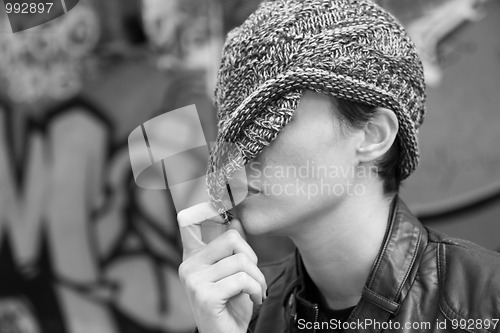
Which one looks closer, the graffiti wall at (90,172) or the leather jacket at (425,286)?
the leather jacket at (425,286)

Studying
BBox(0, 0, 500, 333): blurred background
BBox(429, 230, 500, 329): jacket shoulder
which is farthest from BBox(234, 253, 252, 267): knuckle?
BBox(0, 0, 500, 333): blurred background

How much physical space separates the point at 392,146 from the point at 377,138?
0.42ft

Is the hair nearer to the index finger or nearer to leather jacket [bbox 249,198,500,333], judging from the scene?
leather jacket [bbox 249,198,500,333]

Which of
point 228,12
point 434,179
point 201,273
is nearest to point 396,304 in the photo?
point 201,273

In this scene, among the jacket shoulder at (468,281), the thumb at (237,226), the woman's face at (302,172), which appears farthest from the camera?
the thumb at (237,226)

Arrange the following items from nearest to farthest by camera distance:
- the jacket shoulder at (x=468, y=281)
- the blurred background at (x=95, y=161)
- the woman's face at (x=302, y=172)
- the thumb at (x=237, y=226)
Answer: the jacket shoulder at (x=468, y=281) → the woman's face at (x=302, y=172) → the thumb at (x=237, y=226) → the blurred background at (x=95, y=161)

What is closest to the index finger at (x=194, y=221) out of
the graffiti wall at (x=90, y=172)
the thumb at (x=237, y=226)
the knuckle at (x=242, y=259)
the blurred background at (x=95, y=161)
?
the thumb at (x=237, y=226)

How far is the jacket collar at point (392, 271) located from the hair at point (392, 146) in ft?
0.51

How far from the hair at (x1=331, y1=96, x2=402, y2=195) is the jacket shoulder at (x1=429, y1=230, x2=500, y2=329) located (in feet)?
0.98

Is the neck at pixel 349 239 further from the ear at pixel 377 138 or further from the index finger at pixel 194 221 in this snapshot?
the index finger at pixel 194 221

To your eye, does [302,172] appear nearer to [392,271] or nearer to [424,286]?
[392,271]

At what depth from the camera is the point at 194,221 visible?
2.14 m

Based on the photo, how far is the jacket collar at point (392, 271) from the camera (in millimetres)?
1942

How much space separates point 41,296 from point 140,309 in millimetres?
807
